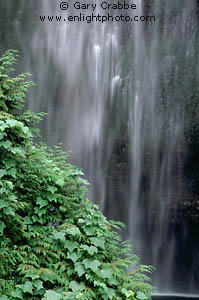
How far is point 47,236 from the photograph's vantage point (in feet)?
10.7

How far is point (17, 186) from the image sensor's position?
134 inches

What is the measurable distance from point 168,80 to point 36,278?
519 centimetres

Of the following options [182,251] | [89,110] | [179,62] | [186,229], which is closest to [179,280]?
[182,251]

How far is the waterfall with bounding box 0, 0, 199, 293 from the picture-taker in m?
6.45

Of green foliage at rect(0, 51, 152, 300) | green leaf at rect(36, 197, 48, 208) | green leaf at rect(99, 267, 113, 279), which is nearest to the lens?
green foliage at rect(0, 51, 152, 300)

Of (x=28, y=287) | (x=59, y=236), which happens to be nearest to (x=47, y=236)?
(x=59, y=236)

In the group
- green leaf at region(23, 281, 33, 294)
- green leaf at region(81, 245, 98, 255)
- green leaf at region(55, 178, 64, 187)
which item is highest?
green leaf at region(55, 178, 64, 187)

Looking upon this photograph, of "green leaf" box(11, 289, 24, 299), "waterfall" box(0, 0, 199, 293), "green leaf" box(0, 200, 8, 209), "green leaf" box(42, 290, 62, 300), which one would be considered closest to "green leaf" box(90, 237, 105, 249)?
"green leaf" box(42, 290, 62, 300)

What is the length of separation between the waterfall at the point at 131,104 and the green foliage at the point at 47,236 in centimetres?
301

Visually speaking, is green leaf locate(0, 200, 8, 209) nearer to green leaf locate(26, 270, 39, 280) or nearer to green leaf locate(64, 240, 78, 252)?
green leaf locate(26, 270, 39, 280)

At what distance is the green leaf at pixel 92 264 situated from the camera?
3.01 meters

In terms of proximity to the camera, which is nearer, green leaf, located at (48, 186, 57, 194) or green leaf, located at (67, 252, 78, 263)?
green leaf, located at (67, 252, 78, 263)

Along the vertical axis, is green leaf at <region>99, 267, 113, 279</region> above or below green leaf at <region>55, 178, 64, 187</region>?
below

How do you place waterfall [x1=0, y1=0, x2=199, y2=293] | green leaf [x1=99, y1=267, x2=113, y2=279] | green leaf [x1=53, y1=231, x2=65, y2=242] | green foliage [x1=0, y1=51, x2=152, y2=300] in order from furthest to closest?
waterfall [x1=0, y1=0, x2=199, y2=293] → green leaf [x1=53, y1=231, x2=65, y2=242] → green leaf [x1=99, y1=267, x2=113, y2=279] → green foliage [x1=0, y1=51, x2=152, y2=300]
